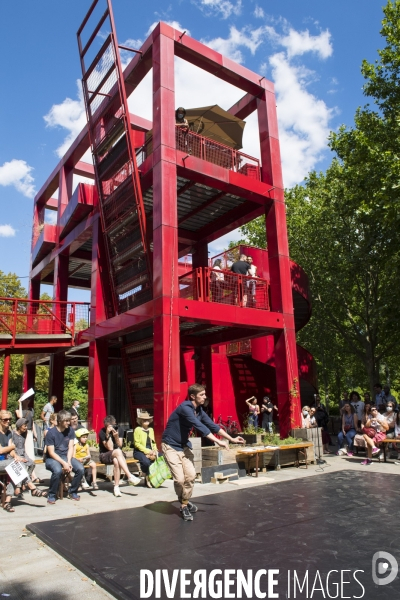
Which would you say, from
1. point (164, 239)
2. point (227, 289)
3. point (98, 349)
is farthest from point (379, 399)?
point (98, 349)

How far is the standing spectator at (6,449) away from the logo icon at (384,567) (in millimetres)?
5364

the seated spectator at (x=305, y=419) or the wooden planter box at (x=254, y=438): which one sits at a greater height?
the seated spectator at (x=305, y=419)

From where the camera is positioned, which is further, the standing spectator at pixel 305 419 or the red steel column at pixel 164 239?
the standing spectator at pixel 305 419

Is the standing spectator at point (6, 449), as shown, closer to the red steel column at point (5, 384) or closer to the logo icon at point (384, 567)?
the logo icon at point (384, 567)

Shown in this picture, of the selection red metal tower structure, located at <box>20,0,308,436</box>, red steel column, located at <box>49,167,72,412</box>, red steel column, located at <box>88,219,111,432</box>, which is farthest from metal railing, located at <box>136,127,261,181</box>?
red steel column, located at <box>49,167,72,412</box>

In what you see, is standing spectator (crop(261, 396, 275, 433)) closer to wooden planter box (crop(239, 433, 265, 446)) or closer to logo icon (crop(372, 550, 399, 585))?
wooden planter box (crop(239, 433, 265, 446))

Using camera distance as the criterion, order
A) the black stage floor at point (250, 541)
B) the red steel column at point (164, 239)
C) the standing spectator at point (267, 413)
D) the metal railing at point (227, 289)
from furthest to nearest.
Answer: the standing spectator at point (267, 413), the metal railing at point (227, 289), the red steel column at point (164, 239), the black stage floor at point (250, 541)

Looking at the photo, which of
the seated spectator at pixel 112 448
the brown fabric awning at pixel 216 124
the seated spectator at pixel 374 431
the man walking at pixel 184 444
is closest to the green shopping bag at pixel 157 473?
the seated spectator at pixel 112 448

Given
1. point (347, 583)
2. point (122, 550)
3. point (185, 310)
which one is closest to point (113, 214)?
point (185, 310)

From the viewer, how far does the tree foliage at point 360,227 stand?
58.4 ft

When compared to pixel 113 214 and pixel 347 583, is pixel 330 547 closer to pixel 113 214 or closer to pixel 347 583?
pixel 347 583

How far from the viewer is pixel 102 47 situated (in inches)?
541

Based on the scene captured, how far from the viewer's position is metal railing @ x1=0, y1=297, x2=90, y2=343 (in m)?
16.2

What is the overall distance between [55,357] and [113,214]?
24.9ft
